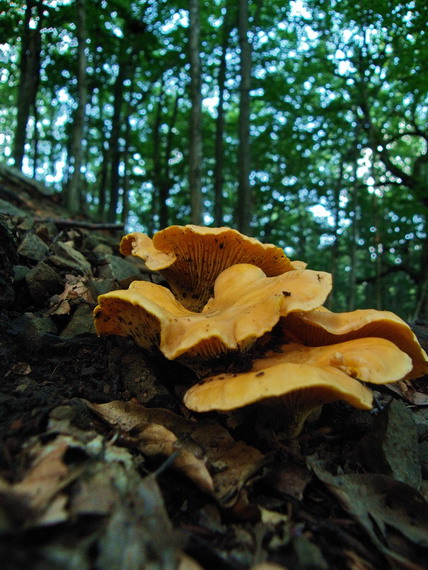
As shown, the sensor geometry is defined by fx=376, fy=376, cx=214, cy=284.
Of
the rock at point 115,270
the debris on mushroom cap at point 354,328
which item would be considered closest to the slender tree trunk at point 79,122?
the rock at point 115,270

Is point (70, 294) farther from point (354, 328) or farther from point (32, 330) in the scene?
point (354, 328)

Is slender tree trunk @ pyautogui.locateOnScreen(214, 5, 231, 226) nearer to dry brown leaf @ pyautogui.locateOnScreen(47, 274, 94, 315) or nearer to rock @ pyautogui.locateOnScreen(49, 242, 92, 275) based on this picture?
rock @ pyautogui.locateOnScreen(49, 242, 92, 275)

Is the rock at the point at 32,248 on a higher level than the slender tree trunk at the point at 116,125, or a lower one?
lower

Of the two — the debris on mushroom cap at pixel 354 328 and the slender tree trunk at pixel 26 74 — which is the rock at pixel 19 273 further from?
the slender tree trunk at pixel 26 74

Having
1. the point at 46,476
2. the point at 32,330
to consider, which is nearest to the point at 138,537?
the point at 46,476

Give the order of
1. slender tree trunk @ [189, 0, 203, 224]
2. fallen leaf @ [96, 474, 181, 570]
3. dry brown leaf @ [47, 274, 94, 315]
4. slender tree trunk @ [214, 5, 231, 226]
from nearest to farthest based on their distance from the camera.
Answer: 1. fallen leaf @ [96, 474, 181, 570]
2. dry brown leaf @ [47, 274, 94, 315]
3. slender tree trunk @ [189, 0, 203, 224]
4. slender tree trunk @ [214, 5, 231, 226]

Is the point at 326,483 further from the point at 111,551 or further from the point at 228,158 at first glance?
the point at 228,158

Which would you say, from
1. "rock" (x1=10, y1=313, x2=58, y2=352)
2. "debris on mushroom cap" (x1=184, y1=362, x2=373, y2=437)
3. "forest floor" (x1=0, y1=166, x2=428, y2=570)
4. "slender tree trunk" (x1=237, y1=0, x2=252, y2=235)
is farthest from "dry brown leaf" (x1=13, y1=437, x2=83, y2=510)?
"slender tree trunk" (x1=237, y1=0, x2=252, y2=235)
